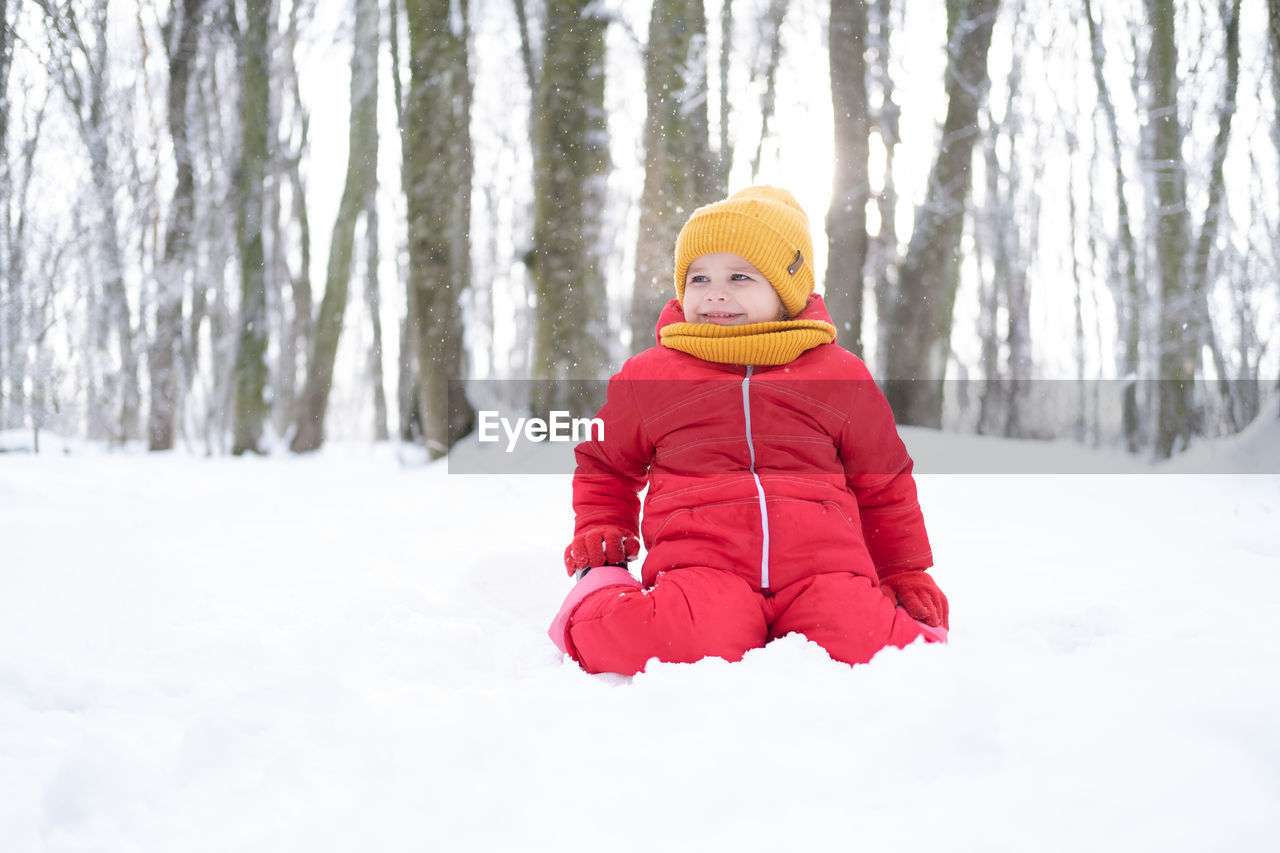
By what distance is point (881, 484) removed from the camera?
2264mm

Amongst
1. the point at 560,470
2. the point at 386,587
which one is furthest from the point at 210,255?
the point at 386,587

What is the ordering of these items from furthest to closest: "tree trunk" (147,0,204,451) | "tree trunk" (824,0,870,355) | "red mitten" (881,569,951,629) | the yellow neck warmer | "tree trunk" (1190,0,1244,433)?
"tree trunk" (147,0,204,451) → "tree trunk" (1190,0,1244,433) → "tree trunk" (824,0,870,355) → the yellow neck warmer → "red mitten" (881,569,951,629)

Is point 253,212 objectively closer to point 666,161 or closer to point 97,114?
point 97,114

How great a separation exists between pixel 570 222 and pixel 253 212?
221 inches

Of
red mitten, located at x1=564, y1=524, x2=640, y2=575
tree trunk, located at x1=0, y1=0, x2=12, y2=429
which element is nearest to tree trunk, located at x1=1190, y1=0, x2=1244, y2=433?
red mitten, located at x1=564, y1=524, x2=640, y2=575

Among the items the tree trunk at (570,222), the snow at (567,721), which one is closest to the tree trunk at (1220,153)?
the tree trunk at (570,222)

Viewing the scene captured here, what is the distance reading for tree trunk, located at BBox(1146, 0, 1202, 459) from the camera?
713 centimetres

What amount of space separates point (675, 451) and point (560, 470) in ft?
9.85

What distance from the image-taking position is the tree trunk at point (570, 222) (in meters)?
5.48

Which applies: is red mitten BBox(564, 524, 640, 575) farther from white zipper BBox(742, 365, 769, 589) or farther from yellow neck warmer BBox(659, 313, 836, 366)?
yellow neck warmer BBox(659, 313, 836, 366)

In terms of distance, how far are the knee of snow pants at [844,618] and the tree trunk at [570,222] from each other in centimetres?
359

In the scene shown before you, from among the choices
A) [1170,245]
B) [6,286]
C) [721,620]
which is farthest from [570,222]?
[6,286]

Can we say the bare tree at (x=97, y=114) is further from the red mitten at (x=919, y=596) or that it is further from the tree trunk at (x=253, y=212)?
the red mitten at (x=919, y=596)

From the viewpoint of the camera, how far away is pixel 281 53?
11.8m
